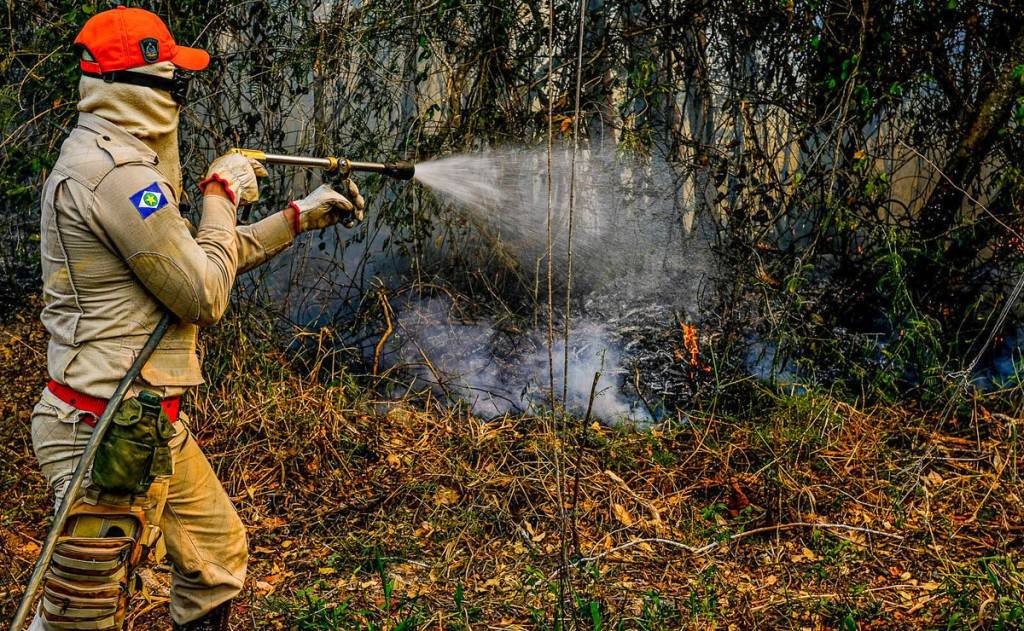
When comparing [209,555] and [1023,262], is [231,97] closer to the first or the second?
[209,555]

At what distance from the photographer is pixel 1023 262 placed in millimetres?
5441

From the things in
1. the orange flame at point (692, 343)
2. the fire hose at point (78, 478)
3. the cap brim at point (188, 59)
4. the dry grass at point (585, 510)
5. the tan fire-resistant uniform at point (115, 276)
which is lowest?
the dry grass at point (585, 510)

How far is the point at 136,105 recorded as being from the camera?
9.58 ft

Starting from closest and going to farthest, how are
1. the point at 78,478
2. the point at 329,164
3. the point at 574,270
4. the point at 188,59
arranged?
the point at 78,478
the point at 188,59
the point at 329,164
the point at 574,270

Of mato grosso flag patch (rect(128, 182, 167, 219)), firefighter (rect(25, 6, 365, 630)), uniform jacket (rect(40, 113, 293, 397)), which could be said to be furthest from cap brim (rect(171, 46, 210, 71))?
mato grosso flag patch (rect(128, 182, 167, 219))

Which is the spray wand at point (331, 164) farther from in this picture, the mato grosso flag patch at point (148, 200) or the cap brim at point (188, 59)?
the mato grosso flag patch at point (148, 200)

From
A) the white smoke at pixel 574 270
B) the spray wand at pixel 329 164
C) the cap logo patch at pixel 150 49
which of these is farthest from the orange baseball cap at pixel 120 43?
the white smoke at pixel 574 270

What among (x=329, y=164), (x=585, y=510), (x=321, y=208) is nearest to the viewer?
(x=321, y=208)

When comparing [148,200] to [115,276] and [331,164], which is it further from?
[331,164]

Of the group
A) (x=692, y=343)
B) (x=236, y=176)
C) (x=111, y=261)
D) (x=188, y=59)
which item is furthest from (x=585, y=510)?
(x=188, y=59)

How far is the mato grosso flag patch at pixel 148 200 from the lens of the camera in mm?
2770

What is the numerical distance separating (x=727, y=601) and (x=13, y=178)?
472cm

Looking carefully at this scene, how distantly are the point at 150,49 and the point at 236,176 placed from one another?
1.67 feet

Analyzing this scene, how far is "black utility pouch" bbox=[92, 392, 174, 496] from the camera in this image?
273cm
